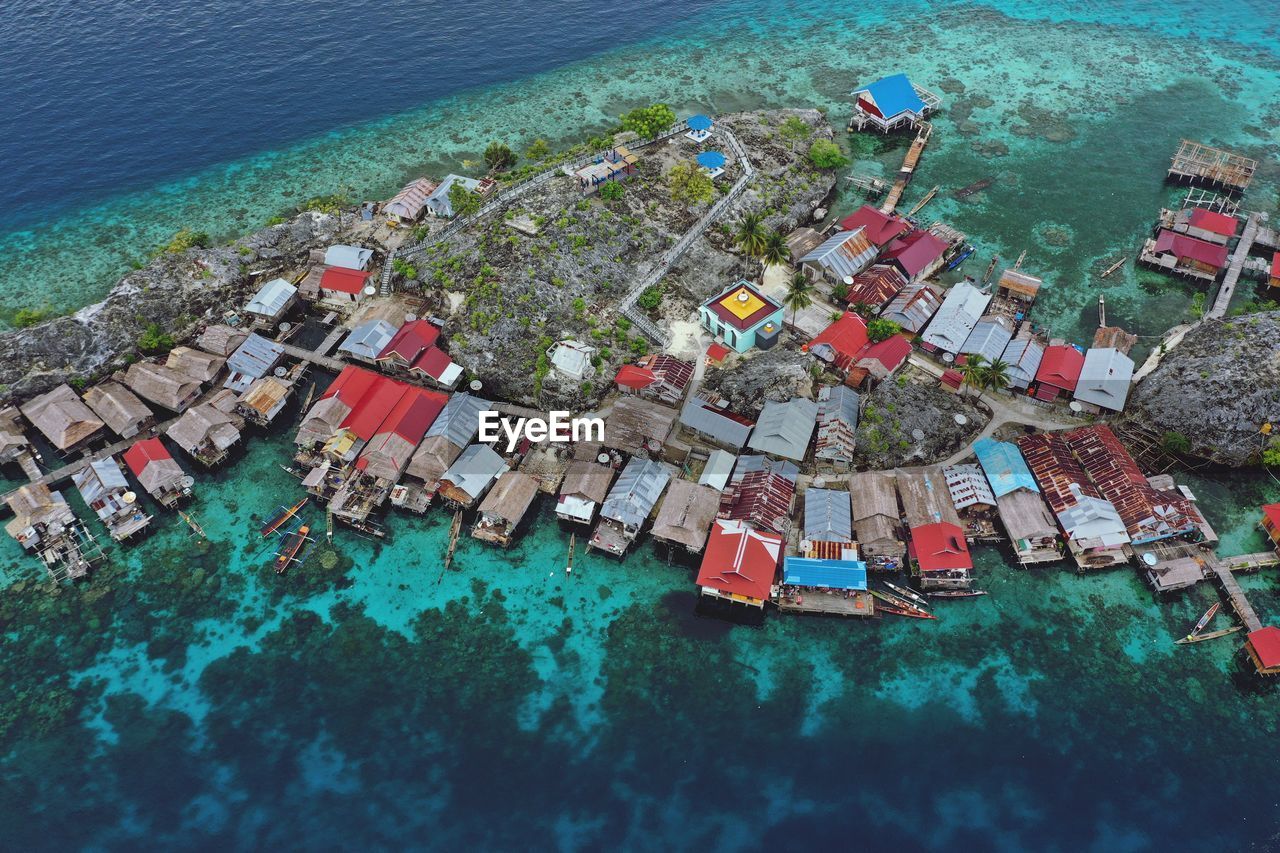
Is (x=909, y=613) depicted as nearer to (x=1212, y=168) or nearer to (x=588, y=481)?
(x=588, y=481)

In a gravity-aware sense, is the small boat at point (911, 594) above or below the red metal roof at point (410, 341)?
below

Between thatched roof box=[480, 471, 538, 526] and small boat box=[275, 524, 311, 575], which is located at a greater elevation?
thatched roof box=[480, 471, 538, 526]

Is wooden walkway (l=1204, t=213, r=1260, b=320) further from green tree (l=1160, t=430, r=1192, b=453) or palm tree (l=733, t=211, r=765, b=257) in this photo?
palm tree (l=733, t=211, r=765, b=257)

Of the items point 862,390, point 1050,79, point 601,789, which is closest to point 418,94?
point 862,390

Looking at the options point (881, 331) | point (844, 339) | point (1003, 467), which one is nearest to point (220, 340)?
point (844, 339)

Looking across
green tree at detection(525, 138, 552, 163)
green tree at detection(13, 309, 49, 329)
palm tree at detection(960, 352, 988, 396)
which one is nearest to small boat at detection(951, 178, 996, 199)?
palm tree at detection(960, 352, 988, 396)

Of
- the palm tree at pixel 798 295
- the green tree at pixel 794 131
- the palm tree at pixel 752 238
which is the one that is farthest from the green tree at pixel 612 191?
the green tree at pixel 794 131

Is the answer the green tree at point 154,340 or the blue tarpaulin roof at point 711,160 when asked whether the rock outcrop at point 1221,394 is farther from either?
the green tree at point 154,340
